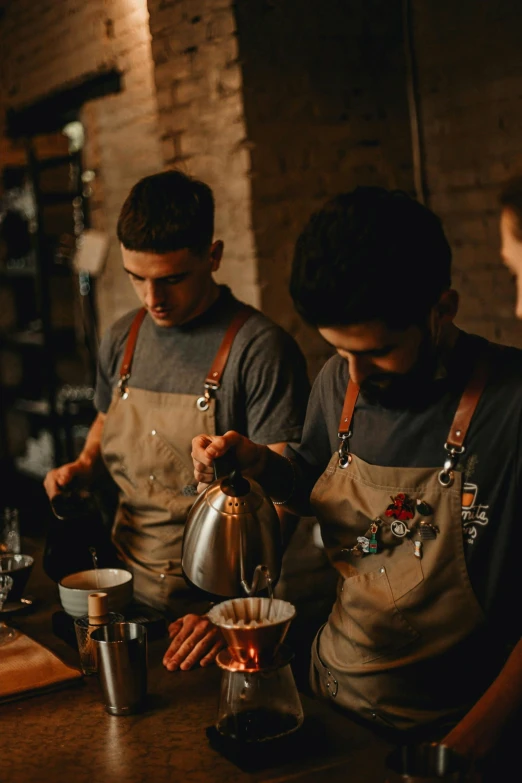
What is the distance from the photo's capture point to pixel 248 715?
161cm

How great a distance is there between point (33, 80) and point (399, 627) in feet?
15.3

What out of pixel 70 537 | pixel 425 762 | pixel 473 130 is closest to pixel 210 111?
pixel 473 130

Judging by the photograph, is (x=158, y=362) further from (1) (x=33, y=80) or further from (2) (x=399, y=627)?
(1) (x=33, y=80)

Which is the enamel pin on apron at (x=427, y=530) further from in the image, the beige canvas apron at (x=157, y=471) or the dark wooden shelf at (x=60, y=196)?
the dark wooden shelf at (x=60, y=196)

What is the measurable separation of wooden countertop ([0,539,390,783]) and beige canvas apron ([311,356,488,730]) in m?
0.16

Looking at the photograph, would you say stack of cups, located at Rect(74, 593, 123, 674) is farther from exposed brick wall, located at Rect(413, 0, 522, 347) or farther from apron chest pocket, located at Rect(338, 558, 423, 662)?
exposed brick wall, located at Rect(413, 0, 522, 347)

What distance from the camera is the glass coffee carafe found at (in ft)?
5.15

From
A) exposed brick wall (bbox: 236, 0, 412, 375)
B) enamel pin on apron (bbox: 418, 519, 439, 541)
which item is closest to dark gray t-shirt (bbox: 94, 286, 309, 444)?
enamel pin on apron (bbox: 418, 519, 439, 541)

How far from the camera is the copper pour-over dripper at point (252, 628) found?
61.4 inches

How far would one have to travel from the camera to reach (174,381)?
2.68m

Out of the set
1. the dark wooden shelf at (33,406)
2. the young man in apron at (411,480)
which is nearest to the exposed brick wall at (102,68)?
the dark wooden shelf at (33,406)

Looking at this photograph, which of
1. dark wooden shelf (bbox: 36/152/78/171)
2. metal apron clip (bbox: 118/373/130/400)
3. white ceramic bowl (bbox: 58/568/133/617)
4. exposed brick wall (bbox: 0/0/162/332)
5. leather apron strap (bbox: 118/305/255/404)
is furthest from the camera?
dark wooden shelf (bbox: 36/152/78/171)

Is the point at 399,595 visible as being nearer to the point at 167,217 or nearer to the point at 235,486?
the point at 235,486

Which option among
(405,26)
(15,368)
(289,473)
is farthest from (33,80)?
(289,473)
